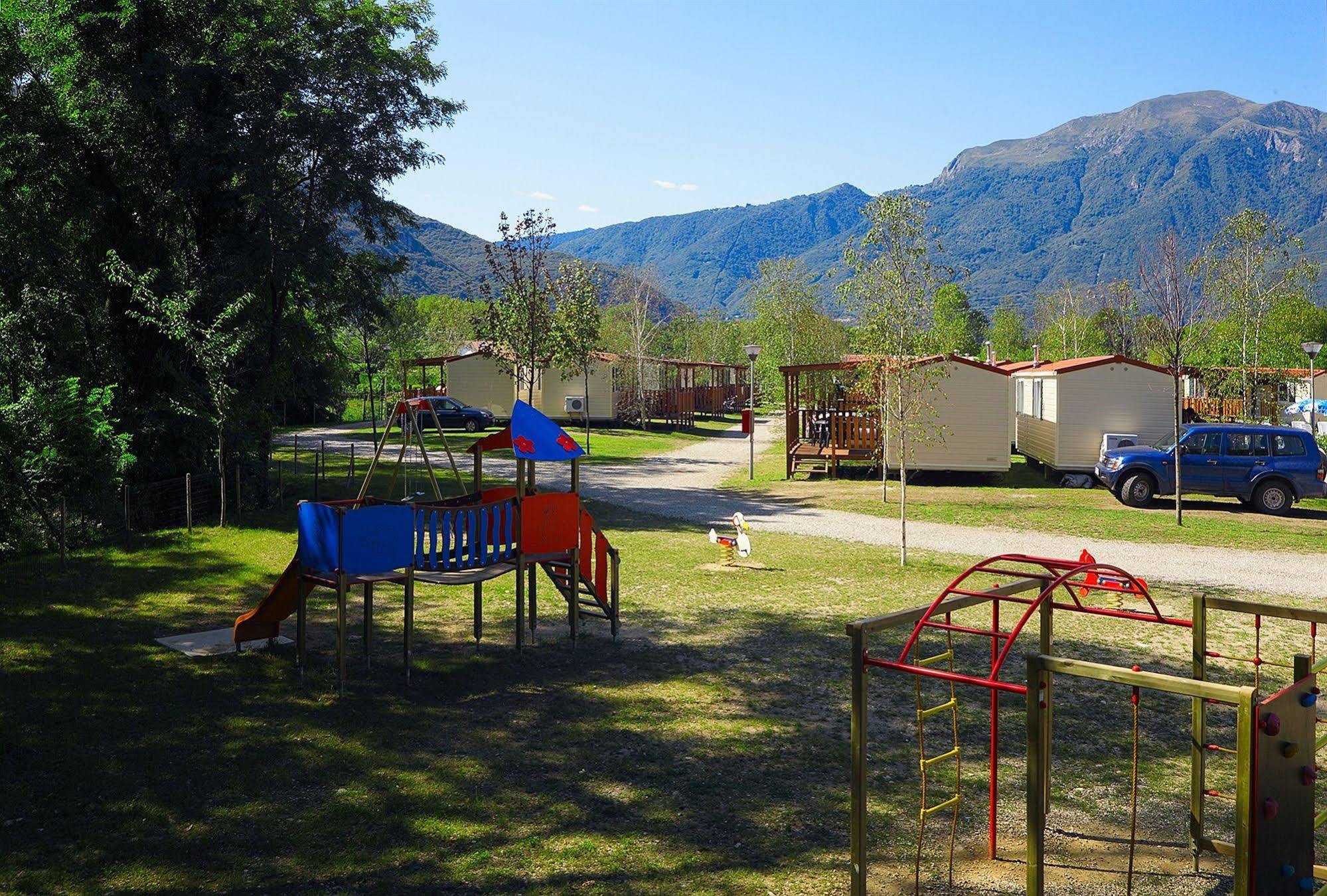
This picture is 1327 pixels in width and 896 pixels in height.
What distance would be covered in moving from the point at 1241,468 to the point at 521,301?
2246 cm

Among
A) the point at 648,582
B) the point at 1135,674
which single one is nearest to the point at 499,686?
the point at 648,582

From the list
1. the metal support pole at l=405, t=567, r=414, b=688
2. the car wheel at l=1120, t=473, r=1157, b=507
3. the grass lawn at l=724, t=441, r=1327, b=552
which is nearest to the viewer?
the metal support pole at l=405, t=567, r=414, b=688

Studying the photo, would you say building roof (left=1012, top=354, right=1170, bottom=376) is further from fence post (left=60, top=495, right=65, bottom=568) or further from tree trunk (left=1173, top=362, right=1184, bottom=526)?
fence post (left=60, top=495, right=65, bottom=568)

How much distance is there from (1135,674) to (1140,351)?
63091 millimetres

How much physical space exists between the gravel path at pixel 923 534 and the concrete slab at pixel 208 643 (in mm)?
7834

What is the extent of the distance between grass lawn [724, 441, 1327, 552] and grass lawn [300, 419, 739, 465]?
23.2ft

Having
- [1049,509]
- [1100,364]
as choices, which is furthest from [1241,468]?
[1100,364]

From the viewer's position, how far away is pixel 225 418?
16.3 m

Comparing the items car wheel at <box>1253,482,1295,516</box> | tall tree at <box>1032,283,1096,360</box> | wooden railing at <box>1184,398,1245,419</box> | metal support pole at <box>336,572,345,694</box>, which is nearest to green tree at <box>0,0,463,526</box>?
metal support pole at <box>336,572,345,694</box>

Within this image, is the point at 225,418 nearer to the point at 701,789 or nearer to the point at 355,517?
the point at 355,517

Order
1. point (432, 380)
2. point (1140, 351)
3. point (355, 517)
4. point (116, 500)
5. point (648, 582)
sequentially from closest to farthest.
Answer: point (355, 517)
point (648, 582)
point (116, 500)
point (432, 380)
point (1140, 351)

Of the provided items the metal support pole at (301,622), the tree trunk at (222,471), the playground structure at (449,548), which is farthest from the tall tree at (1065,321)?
the metal support pole at (301,622)

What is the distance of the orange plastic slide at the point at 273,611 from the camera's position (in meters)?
8.88

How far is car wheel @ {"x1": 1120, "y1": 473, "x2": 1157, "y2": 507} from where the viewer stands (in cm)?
1988
